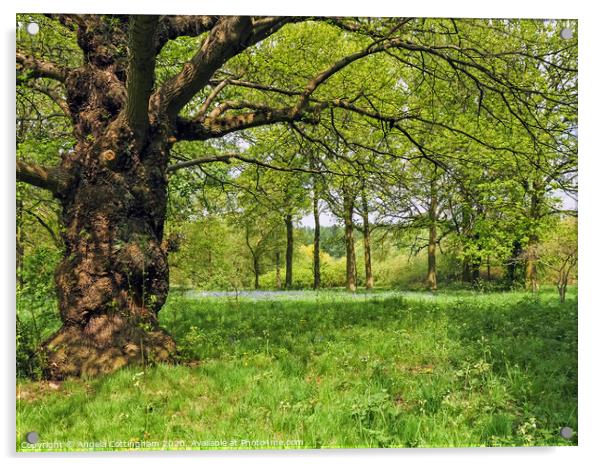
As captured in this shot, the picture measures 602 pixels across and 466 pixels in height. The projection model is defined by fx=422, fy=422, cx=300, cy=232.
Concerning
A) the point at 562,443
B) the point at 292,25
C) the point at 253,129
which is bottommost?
the point at 562,443

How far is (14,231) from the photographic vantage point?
13.7ft

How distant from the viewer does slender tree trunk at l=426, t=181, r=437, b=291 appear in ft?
16.0

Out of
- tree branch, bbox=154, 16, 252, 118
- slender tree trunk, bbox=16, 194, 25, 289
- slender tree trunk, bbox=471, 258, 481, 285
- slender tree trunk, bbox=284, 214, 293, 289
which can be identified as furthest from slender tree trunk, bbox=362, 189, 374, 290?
slender tree trunk, bbox=16, 194, 25, 289

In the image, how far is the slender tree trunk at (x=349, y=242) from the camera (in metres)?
4.86

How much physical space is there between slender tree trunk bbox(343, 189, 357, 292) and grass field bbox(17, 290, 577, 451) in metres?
0.19

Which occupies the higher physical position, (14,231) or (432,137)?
(432,137)

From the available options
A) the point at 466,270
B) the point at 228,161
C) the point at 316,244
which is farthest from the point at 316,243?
the point at 466,270

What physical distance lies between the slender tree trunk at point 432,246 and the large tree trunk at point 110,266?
9.70 feet

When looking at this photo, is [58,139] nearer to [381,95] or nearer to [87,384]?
[87,384]

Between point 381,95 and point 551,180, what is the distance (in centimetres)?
214

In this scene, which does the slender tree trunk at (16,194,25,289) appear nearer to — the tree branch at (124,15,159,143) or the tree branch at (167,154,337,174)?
the tree branch at (124,15,159,143)

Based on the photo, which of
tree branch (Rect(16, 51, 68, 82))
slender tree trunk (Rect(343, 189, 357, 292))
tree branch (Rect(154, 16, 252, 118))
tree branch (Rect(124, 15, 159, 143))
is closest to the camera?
tree branch (Rect(124, 15, 159, 143))

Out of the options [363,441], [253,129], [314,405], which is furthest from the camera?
[253,129]
